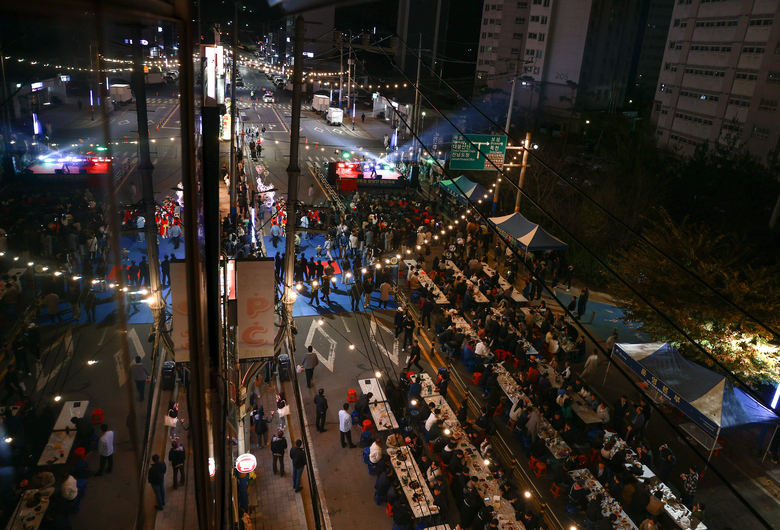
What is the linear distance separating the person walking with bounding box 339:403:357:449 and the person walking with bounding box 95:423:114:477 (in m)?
11.7

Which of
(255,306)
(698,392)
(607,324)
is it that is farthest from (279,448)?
(607,324)

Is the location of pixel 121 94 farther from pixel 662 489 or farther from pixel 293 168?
pixel 662 489

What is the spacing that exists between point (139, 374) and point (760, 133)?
37.7 m

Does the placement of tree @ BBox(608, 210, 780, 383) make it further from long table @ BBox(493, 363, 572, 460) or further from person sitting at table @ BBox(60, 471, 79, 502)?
person sitting at table @ BBox(60, 471, 79, 502)

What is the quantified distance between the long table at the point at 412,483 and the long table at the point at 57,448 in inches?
407

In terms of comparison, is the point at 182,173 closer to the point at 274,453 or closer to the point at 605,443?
the point at 274,453

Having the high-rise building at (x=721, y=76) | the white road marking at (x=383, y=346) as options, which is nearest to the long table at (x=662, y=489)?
the white road marking at (x=383, y=346)

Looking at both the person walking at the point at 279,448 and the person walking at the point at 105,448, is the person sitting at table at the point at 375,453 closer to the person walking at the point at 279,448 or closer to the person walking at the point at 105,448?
the person walking at the point at 279,448

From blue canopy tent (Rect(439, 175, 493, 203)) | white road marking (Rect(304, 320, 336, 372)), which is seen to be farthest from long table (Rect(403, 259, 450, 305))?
blue canopy tent (Rect(439, 175, 493, 203))

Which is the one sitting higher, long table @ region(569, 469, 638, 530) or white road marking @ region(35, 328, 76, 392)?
white road marking @ region(35, 328, 76, 392)

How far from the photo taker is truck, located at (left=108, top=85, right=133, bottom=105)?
1.09m

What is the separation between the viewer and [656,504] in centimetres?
1062

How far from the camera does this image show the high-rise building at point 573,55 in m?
51.7

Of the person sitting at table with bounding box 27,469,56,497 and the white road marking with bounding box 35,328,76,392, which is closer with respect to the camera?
the person sitting at table with bounding box 27,469,56,497
